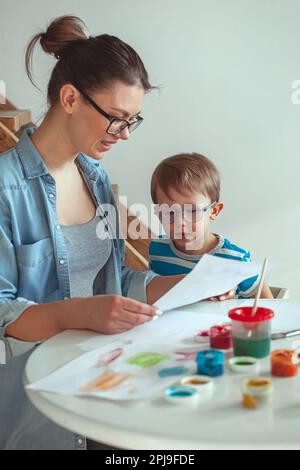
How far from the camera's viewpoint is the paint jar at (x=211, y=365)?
1.23 metres

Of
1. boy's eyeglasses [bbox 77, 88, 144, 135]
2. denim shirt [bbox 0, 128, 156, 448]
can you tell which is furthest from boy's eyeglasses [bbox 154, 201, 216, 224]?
boy's eyeglasses [bbox 77, 88, 144, 135]

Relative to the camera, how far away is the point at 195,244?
213cm

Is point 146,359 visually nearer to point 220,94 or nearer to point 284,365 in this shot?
point 284,365

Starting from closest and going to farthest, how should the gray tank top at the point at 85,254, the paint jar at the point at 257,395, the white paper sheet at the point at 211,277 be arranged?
1. the paint jar at the point at 257,395
2. the white paper sheet at the point at 211,277
3. the gray tank top at the point at 85,254

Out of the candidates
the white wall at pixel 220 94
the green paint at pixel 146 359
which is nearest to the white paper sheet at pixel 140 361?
the green paint at pixel 146 359

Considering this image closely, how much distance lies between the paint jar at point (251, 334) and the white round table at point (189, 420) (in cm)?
9

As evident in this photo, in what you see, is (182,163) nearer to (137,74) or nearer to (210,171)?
(210,171)

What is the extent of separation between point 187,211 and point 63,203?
1.23 ft

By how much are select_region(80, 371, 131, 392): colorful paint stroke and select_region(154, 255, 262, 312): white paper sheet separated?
1.00ft

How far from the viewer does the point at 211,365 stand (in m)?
1.23

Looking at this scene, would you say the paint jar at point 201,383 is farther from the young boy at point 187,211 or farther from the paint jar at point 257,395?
the young boy at point 187,211

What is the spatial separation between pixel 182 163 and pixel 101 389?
1071mm

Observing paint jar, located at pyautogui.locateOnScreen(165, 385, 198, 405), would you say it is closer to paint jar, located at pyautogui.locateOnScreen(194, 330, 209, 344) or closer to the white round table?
the white round table

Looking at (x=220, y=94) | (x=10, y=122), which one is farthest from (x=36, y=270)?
(x=220, y=94)
